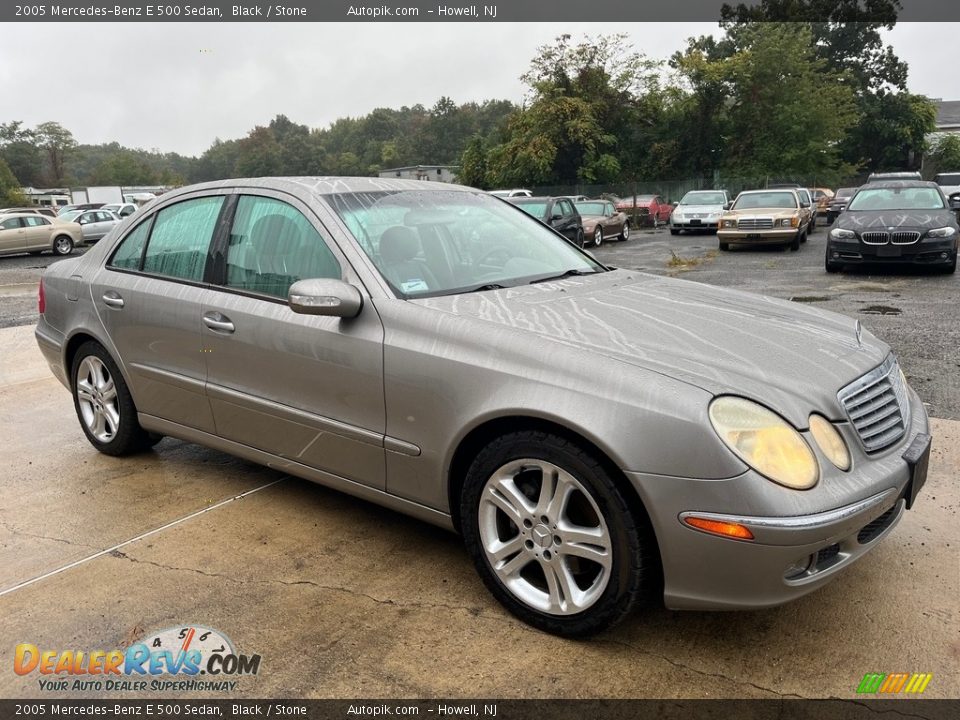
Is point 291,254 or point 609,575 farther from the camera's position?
point 291,254

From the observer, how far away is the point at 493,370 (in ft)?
8.39

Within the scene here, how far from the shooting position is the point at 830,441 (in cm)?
230

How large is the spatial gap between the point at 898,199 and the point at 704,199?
11866 millimetres

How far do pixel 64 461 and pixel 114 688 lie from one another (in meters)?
2.47

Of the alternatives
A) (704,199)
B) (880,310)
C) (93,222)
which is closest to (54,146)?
(93,222)

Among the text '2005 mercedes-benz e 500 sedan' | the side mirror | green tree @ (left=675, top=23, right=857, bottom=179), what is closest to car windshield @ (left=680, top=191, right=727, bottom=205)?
green tree @ (left=675, top=23, right=857, bottom=179)

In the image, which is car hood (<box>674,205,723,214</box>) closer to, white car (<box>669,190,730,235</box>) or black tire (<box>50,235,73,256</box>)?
white car (<box>669,190,730,235</box>)

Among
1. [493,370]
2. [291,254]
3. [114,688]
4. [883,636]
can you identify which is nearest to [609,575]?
[493,370]

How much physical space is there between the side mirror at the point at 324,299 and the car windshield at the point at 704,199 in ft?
Answer: 74.1

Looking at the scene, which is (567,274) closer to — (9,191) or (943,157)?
(943,157)

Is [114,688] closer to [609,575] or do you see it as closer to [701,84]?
[609,575]

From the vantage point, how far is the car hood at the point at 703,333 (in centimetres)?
236

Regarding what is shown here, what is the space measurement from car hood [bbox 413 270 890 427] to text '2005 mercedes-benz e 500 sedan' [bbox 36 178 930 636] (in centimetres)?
1

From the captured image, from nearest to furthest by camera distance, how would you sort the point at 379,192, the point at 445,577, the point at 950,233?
the point at 445,577, the point at 379,192, the point at 950,233
